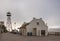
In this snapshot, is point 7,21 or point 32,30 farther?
point 7,21

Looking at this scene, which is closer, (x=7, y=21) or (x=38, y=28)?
(x=38, y=28)

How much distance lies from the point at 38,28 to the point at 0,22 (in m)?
16.3

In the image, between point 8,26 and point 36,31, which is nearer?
point 36,31

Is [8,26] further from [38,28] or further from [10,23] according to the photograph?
[38,28]

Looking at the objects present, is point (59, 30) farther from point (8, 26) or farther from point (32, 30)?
point (8, 26)

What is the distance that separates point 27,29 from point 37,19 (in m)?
2.81

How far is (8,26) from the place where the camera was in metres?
40.1

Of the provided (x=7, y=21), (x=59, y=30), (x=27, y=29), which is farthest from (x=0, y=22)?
(x=59, y=30)

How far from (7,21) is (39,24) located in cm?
1623

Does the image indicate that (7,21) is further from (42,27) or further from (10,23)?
(42,27)

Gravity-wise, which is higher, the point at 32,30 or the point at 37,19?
the point at 37,19

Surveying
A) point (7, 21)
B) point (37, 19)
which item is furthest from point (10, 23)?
point (37, 19)

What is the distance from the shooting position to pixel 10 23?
130 feet

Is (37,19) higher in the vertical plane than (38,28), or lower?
higher
